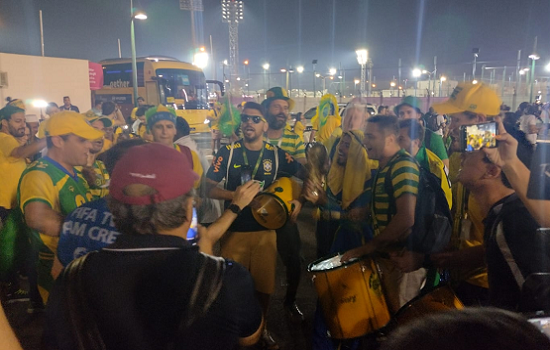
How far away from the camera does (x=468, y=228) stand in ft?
9.52

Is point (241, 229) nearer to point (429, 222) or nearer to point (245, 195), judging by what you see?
point (245, 195)

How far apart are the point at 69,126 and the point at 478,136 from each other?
9.52 ft

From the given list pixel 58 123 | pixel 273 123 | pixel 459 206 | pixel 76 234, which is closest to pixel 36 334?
pixel 58 123

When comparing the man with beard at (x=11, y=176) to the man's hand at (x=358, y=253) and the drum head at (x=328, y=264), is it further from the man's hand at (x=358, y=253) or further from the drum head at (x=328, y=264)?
the man's hand at (x=358, y=253)

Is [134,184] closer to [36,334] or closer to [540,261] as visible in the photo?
[540,261]

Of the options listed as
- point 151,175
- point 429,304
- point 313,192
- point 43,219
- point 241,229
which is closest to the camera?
point 151,175

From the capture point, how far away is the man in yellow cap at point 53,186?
2863 mm

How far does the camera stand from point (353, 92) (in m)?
29.9

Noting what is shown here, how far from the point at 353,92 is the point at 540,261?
29.1m

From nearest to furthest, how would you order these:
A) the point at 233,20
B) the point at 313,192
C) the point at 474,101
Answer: the point at 474,101, the point at 313,192, the point at 233,20

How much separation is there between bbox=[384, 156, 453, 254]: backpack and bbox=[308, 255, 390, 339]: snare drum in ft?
1.48

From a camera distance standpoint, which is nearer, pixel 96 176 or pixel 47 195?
pixel 47 195

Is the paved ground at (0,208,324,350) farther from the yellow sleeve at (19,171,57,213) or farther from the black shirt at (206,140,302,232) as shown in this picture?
the yellow sleeve at (19,171,57,213)

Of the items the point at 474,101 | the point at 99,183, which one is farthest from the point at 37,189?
the point at 474,101
